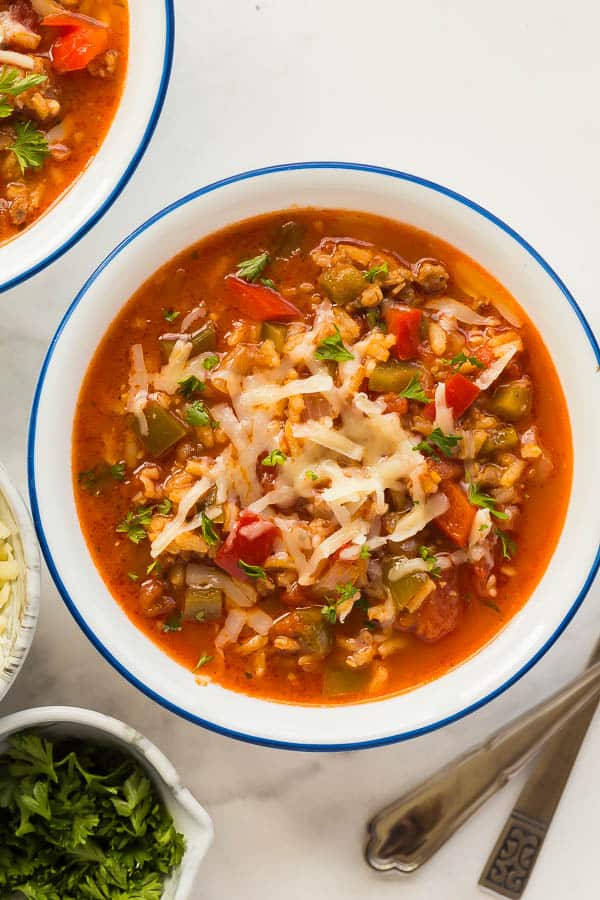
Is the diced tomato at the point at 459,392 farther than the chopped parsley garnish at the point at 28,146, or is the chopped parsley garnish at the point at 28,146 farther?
the chopped parsley garnish at the point at 28,146

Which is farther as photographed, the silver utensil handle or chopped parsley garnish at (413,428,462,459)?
the silver utensil handle

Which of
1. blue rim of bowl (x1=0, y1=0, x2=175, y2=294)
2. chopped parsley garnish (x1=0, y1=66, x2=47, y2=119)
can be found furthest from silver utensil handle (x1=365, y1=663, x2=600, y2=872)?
chopped parsley garnish (x1=0, y1=66, x2=47, y2=119)

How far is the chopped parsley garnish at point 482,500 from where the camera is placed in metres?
3.51

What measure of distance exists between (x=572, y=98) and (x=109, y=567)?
2.52 meters

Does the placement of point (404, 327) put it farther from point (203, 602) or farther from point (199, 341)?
point (203, 602)

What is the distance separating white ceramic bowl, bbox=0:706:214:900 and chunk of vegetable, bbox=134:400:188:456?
95 centimetres

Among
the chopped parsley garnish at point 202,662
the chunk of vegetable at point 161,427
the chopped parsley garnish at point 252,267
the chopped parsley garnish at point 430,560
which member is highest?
the chopped parsley garnish at point 252,267

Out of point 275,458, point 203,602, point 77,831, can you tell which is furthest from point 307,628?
point 77,831

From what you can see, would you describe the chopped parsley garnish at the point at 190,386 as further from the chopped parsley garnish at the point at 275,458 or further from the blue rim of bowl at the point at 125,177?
the blue rim of bowl at the point at 125,177

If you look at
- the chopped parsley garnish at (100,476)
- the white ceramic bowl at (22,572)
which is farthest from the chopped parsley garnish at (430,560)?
the white ceramic bowl at (22,572)

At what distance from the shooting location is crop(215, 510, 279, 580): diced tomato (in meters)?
3.44

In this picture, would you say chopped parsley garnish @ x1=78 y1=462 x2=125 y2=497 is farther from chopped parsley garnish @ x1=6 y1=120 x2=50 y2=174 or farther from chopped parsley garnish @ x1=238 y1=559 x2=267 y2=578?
chopped parsley garnish @ x1=6 y1=120 x2=50 y2=174

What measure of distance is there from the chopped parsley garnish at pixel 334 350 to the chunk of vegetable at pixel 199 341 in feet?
1.21

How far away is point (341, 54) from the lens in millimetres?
4109
